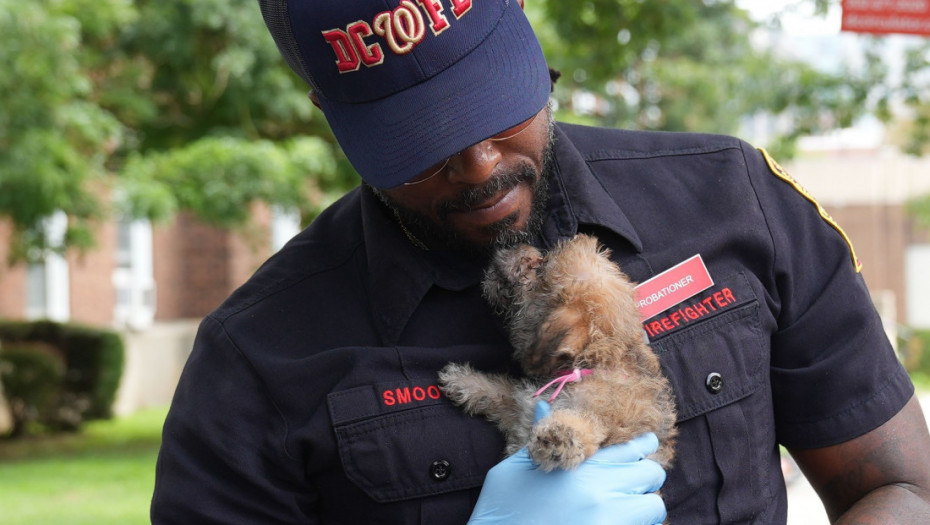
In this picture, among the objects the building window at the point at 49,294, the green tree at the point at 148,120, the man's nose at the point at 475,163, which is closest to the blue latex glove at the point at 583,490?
the man's nose at the point at 475,163

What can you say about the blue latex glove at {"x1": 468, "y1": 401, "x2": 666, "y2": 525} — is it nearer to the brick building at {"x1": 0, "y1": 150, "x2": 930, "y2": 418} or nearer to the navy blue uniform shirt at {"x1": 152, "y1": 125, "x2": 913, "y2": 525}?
the navy blue uniform shirt at {"x1": 152, "y1": 125, "x2": 913, "y2": 525}

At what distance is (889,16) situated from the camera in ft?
17.2

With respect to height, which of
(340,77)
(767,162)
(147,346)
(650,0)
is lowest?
(147,346)

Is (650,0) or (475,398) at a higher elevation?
(650,0)

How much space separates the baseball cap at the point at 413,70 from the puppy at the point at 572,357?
319 mm

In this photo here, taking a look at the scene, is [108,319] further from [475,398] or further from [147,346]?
[475,398]

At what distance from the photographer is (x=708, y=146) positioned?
270 cm

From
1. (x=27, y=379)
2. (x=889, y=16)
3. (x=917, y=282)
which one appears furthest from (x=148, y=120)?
(x=917, y=282)

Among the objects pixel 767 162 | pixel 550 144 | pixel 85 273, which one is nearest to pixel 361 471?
pixel 550 144

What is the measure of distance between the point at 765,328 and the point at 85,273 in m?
17.3

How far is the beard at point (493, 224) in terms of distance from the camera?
2.38m

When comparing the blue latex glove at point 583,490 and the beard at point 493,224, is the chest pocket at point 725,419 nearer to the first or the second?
the blue latex glove at point 583,490

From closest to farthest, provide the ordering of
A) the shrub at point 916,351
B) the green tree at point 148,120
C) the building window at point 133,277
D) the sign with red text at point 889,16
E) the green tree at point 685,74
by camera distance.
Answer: the sign with red text at point 889,16 → the green tree at point 685,74 → the green tree at point 148,120 → the building window at point 133,277 → the shrub at point 916,351

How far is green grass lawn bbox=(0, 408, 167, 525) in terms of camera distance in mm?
10445
